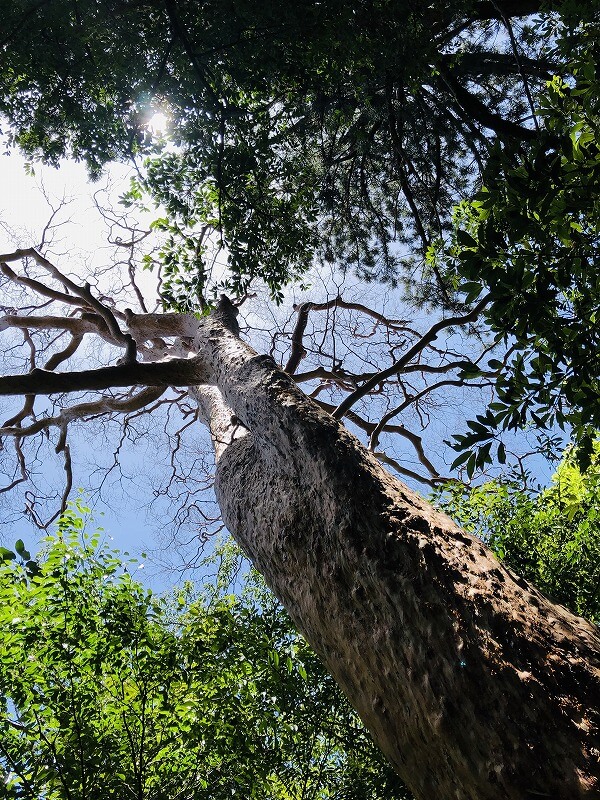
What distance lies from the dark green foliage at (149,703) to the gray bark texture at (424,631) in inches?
43.1

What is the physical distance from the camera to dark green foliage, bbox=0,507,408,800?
269 cm

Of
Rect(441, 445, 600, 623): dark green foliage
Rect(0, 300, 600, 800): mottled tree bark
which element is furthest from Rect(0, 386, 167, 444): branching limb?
Rect(441, 445, 600, 623): dark green foliage

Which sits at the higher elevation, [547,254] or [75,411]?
[75,411]

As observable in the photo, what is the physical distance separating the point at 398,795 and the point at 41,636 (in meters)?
2.19

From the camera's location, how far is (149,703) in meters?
3.12

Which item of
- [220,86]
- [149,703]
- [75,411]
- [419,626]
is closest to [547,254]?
[419,626]

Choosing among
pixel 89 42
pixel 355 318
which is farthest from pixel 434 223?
pixel 89 42

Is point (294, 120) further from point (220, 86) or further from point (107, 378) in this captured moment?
point (107, 378)

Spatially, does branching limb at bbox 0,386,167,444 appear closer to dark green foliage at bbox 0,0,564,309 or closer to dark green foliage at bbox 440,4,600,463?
dark green foliage at bbox 0,0,564,309

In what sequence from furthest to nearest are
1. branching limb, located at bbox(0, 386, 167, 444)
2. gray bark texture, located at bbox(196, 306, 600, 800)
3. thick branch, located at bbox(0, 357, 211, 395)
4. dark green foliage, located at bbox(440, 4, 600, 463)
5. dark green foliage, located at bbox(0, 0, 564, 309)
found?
branching limb, located at bbox(0, 386, 167, 444) → thick branch, located at bbox(0, 357, 211, 395) → dark green foliage, located at bbox(0, 0, 564, 309) → dark green foliage, located at bbox(440, 4, 600, 463) → gray bark texture, located at bbox(196, 306, 600, 800)

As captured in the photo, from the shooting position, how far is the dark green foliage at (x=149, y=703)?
2689mm

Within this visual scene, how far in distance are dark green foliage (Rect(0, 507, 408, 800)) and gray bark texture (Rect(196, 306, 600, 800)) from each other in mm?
1096

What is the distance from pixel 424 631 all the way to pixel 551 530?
2804 millimetres

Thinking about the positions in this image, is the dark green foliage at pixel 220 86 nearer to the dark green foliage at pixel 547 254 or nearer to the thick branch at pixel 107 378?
the dark green foliage at pixel 547 254
